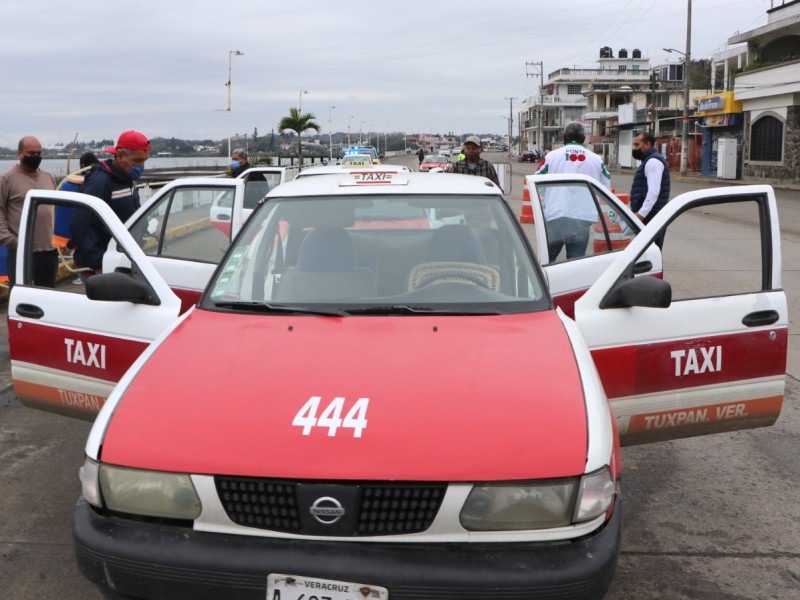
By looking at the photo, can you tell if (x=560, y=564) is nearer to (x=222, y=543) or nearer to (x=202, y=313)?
(x=222, y=543)

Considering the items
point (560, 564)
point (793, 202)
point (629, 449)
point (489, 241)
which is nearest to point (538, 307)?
point (489, 241)

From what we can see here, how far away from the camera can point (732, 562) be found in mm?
4016

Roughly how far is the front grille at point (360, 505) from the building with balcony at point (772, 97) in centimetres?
4270

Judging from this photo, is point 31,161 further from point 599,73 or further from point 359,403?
point 599,73

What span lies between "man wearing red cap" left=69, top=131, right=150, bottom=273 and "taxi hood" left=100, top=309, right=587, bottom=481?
3716 millimetres

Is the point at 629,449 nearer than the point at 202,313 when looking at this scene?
No

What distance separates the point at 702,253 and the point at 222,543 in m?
13.7

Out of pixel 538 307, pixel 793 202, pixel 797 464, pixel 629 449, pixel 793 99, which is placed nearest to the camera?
pixel 538 307

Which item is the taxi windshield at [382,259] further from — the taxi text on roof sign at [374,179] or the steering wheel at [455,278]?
the taxi text on roof sign at [374,179]

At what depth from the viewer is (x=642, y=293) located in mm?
3920

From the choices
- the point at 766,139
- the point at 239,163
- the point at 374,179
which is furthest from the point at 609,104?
the point at 374,179

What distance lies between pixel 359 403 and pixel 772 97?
1819 inches

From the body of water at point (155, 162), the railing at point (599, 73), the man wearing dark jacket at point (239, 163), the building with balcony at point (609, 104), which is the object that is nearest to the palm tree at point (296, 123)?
the body of water at point (155, 162)

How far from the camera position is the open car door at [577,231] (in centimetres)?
570
